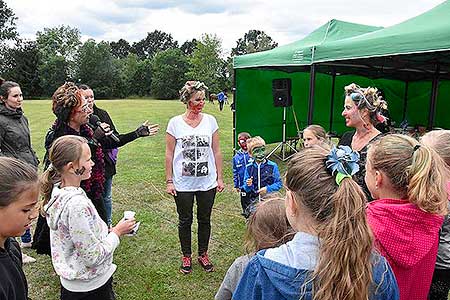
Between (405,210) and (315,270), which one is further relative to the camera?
(405,210)

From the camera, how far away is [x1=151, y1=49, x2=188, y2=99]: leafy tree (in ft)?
150

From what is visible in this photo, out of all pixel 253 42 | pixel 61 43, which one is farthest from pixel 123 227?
pixel 253 42

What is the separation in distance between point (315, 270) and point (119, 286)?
2.51m

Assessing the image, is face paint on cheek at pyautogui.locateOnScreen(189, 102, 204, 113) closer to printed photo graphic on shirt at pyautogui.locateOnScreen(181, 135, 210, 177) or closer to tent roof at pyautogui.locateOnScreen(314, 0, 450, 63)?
printed photo graphic on shirt at pyautogui.locateOnScreen(181, 135, 210, 177)

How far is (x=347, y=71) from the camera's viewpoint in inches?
368

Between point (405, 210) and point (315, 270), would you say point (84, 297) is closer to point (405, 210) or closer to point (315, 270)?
point (315, 270)

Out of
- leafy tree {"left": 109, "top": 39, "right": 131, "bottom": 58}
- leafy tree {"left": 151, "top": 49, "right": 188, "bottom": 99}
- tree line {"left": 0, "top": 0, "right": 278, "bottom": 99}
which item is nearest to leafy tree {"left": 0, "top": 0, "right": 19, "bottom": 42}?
tree line {"left": 0, "top": 0, "right": 278, "bottom": 99}

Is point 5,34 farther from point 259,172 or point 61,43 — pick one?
point 259,172

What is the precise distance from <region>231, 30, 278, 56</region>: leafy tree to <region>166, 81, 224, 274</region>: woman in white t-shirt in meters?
63.9

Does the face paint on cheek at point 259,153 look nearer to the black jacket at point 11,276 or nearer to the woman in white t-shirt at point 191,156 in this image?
the woman in white t-shirt at point 191,156

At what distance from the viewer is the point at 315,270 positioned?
1.02 metres

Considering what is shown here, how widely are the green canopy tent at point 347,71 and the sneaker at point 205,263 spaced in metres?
3.25

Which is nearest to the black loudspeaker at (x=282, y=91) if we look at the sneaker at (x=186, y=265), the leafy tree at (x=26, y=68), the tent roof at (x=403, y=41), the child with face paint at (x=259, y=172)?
the tent roof at (x=403, y=41)

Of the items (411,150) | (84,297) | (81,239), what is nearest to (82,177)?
(81,239)
